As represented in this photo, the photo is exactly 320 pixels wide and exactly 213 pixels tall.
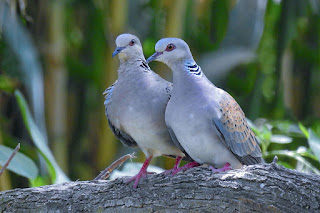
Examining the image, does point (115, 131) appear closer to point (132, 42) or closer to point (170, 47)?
point (132, 42)

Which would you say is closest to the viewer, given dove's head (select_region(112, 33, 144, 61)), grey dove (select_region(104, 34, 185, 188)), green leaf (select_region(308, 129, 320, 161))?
grey dove (select_region(104, 34, 185, 188))

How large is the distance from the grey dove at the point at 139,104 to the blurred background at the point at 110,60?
2284mm

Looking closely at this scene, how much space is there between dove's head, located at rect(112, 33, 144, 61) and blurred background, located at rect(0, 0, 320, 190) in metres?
2.28

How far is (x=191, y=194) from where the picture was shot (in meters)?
2.02

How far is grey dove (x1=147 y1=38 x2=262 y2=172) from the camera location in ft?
7.23

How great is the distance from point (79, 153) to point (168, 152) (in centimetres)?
439

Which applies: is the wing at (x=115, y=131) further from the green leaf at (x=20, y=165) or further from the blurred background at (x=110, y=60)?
the blurred background at (x=110, y=60)

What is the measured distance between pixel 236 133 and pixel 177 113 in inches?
12.2

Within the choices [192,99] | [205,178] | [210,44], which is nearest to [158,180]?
[205,178]

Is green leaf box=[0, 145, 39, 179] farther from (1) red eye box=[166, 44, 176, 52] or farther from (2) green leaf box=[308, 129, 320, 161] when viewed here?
Answer: (2) green leaf box=[308, 129, 320, 161]

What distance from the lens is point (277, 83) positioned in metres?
A: 5.99

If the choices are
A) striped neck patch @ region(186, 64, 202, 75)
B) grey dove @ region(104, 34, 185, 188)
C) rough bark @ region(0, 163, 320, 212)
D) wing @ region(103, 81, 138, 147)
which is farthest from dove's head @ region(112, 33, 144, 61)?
rough bark @ region(0, 163, 320, 212)

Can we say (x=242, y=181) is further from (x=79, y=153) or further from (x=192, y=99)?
(x=79, y=153)

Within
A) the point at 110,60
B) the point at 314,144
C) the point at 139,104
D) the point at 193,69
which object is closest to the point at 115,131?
the point at 139,104
